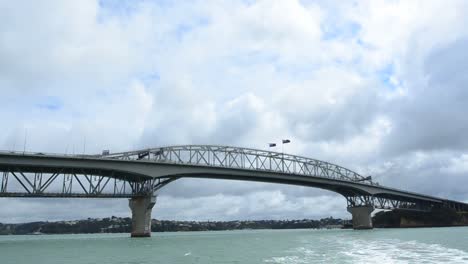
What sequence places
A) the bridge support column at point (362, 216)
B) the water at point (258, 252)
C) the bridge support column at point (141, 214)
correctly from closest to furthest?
1. the water at point (258, 252)
2. the bridge support column at point (141, 214)
3. the bridge support column at point (362, 216)

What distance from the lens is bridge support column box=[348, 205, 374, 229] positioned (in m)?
140

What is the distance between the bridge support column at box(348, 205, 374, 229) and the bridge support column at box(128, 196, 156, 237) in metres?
79.1

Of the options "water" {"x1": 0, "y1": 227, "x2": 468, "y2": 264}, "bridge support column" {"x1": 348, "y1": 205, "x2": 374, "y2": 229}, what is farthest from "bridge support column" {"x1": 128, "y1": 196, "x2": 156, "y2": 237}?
"bridge support column" {"x1": 348, "y1": 205, "x2": 374, "y2": 229}

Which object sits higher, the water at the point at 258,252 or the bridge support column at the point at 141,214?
the bridge support column at the point at 141,214

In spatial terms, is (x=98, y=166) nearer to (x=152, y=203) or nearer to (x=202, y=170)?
(x=152, y=203)

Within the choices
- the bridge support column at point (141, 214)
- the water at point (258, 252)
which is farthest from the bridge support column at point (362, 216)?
the water at point (258, 252)

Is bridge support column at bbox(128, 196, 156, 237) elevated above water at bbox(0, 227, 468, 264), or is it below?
above

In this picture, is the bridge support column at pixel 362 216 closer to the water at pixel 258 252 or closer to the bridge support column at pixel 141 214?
the bridge support column at pixel 141 214

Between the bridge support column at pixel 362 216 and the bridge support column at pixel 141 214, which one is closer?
the bridge support column at pixel 141 214

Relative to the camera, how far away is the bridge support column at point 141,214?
84.3m

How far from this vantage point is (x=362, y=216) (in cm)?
14075

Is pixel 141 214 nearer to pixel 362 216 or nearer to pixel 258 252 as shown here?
pixel 258 252

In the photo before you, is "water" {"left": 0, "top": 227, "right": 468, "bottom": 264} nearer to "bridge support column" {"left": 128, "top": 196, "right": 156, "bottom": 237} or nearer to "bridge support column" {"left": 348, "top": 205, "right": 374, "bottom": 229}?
"bridge support column" {"left": 128, "top": 196, "right": 156, "bottom": 237}

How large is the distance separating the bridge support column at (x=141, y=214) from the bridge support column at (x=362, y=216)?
7914 cm
